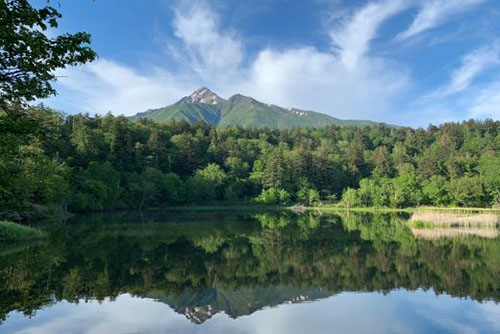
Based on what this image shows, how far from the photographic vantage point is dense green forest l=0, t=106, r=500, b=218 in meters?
68.8

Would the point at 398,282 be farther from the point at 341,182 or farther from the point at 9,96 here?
the point at 341,182

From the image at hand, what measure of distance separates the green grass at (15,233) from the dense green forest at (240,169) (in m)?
14.3

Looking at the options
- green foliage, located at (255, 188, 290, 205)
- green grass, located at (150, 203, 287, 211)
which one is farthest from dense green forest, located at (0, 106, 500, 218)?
green grass, located at (150, 203, 287, 211)

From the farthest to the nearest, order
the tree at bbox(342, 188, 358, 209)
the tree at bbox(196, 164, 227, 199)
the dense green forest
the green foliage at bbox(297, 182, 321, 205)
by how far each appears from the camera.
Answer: the green foliage at bbox(297, 182, 321, 205), the tree at bbox(196, 164, 227, 199), the tree at bbox(342, 188, 358, 209), the dense green forest

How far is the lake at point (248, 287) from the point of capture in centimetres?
1270

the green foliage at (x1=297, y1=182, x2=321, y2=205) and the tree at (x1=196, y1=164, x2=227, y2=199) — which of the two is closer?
the tree at (x1=196, y1=164, x2=227, y2=199)

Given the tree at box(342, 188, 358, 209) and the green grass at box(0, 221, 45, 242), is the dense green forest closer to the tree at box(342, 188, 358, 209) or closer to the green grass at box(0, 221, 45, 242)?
the tree at box(342, 188, 358, 209)

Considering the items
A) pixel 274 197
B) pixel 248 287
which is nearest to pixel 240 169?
pixel 274 197

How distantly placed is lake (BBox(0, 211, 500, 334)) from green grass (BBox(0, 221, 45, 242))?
5.88 feet

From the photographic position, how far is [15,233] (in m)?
28.5

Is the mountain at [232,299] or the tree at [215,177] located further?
the tree at [215,177]

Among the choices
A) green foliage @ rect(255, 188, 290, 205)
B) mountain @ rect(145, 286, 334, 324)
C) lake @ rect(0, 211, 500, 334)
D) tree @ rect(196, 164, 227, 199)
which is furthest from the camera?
tree @ rect(196, 164, 227, 199)

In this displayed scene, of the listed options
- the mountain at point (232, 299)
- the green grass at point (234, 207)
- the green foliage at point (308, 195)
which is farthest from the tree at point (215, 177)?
the mountain at point (232, 299)

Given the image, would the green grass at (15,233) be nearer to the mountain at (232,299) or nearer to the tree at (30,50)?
the mountain at (232,299)
